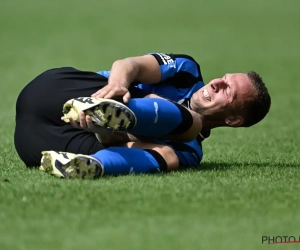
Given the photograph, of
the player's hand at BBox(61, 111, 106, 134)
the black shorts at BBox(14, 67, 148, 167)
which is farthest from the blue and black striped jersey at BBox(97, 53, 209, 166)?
the player's hand at BBox(61, 111, 106, 134)

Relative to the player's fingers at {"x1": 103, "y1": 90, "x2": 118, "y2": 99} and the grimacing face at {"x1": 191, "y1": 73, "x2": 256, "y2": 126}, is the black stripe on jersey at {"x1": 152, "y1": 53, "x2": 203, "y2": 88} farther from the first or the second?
the player's fingers at {"x1": 103, "y1": 90, "x2": 118, "y2": 99}

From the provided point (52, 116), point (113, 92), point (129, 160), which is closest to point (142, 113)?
point (113, 92)

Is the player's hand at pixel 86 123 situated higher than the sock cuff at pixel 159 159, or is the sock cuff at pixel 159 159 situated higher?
the player's hand at pixel 86 123

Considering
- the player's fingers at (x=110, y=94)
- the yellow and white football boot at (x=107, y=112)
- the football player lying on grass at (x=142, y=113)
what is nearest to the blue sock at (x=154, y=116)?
the football player lying on grass at (x=142, y=113)

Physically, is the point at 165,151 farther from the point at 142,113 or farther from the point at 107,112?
the point at 107,112

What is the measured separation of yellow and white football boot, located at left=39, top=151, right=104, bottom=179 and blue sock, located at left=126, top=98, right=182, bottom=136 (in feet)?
1.28

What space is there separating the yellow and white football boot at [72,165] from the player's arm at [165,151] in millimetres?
526

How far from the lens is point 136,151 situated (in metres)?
5.62

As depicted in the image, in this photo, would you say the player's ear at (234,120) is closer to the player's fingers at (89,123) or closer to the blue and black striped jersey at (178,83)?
the blue and black striped jersey at (178,83)

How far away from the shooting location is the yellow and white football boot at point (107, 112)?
5.07 metres

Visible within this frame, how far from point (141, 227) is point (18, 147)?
6.95 feet

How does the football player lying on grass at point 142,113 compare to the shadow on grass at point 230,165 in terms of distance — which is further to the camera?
the shadow on grass at point 230,165

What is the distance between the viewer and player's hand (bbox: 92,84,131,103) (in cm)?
533

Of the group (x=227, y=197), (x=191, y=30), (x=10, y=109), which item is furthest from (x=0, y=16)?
(x=227, y=197)
